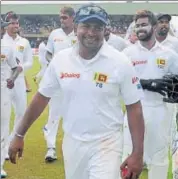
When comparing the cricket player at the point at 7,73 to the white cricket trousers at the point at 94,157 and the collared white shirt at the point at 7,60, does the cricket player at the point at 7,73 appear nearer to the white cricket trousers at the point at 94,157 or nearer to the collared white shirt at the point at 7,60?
the collared white shirt at the point at 7,60

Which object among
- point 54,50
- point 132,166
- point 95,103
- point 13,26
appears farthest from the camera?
point 54,50

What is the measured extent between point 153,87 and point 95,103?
168cm

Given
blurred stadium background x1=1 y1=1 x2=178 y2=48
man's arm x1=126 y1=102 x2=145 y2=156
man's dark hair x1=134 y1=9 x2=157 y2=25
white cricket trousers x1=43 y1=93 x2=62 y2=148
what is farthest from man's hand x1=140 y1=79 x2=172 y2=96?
blurred stadium background x1=1 y1=1 x2=178 y2=48

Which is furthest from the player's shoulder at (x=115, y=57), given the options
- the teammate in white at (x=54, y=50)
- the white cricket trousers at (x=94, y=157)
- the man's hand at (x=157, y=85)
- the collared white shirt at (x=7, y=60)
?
the teammate in white at (x=54, y=50)

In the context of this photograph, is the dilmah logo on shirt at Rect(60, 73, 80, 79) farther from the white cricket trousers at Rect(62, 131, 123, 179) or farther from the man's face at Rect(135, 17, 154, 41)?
the man's face at Rect(135, 17, 154, 41)

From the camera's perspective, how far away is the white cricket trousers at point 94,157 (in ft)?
13.7

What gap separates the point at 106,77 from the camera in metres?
4.16

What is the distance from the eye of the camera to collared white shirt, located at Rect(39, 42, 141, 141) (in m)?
4.17

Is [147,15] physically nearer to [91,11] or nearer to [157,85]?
[157,85]

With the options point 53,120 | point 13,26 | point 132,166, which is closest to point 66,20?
point 13,26

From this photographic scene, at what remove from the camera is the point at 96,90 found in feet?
13.7

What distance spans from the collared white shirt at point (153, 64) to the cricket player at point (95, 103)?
5.12 feet

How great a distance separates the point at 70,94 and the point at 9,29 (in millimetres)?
4502

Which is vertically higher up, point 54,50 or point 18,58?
point 54,50
